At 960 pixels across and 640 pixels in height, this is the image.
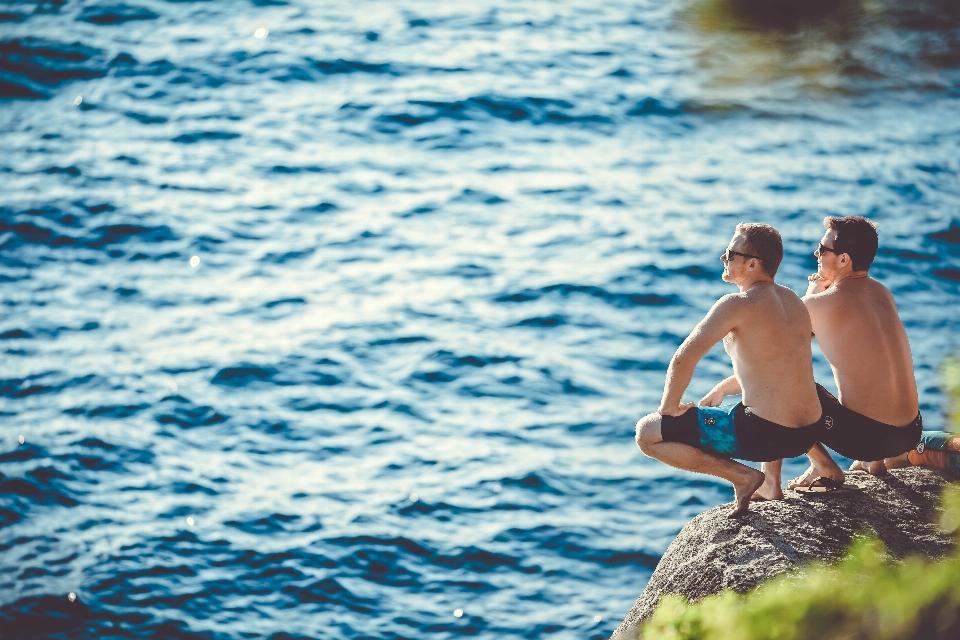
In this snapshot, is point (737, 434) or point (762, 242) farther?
point (737, 434)

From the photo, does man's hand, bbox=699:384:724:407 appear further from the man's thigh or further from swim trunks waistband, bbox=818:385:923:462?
swim trunks waistband, bbox=818:385:923:462

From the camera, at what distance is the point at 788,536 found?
4.98 metres

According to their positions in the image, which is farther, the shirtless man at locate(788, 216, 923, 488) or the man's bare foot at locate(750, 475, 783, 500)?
the man's bare foot at locate(750, 475, 783, 500)

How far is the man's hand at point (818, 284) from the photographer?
5.41m

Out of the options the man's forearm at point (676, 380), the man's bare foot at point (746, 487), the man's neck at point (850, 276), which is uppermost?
the man's neck at point (850, 276)

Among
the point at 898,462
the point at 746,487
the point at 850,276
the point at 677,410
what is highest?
the point at 850,276

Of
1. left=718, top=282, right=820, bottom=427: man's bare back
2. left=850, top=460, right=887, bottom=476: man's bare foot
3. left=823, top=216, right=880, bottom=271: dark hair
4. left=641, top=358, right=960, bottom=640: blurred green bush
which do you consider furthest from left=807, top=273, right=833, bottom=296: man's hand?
left=641, top=358, right=960, bottom=640: blurred green bush

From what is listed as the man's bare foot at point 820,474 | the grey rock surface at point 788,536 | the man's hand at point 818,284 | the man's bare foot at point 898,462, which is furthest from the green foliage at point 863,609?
the man's bare foot at point 898,462

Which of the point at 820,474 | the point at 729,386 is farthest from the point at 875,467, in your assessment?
the point at 729,386

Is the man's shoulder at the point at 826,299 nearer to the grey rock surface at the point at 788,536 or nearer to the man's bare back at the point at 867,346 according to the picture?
the man's bare back at the point at 867,346

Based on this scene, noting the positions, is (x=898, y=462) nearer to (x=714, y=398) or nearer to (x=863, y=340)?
(x=863, y=340)

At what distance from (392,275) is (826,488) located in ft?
30.3

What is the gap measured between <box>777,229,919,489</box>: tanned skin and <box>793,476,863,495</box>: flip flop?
0.30 metres

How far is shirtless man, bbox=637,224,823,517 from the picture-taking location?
4902mm
